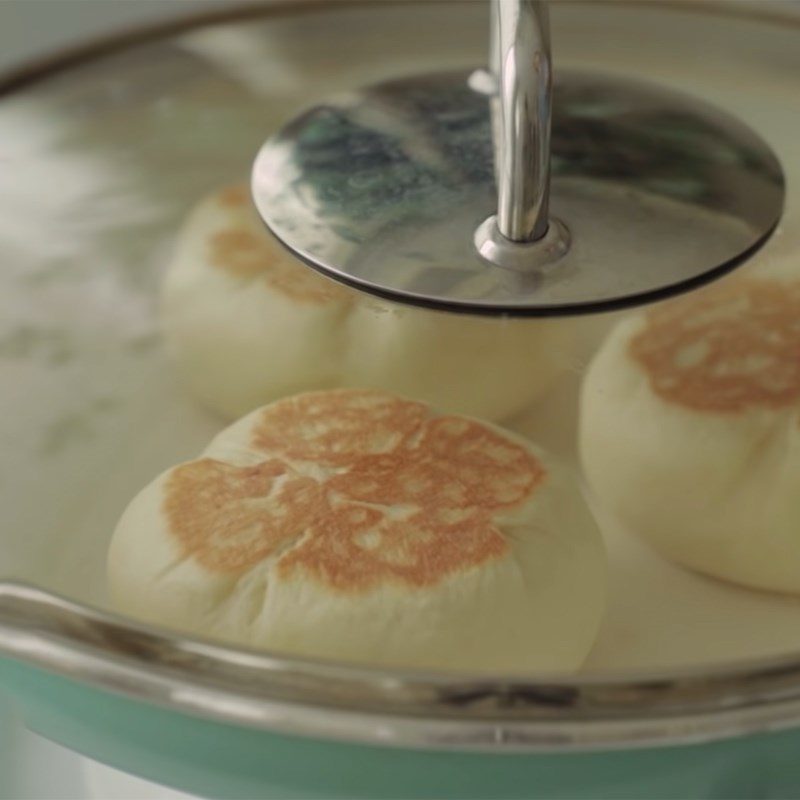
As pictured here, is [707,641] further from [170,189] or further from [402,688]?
[170,189]

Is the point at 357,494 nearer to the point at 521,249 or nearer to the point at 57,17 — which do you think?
the point at 521,249

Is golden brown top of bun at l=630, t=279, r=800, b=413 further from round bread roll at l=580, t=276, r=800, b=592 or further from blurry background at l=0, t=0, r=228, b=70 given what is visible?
blurry background at l=0, t=0, r=228, b=70

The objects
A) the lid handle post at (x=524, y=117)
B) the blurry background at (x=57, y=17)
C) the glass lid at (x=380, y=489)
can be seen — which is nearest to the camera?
the glass lid at (x=380, y=489)

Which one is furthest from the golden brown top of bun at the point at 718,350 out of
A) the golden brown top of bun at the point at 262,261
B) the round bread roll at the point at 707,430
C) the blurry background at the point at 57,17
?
the blurry background at the point at 57,17

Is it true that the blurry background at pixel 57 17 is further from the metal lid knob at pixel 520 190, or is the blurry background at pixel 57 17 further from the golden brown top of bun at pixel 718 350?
the golden brown top of bun at pixel 718 350

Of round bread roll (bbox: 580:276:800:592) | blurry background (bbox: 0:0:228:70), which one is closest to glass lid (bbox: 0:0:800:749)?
round bread roll (bbox: 580:276:800:592)

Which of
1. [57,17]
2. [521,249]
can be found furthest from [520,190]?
[57,17]
